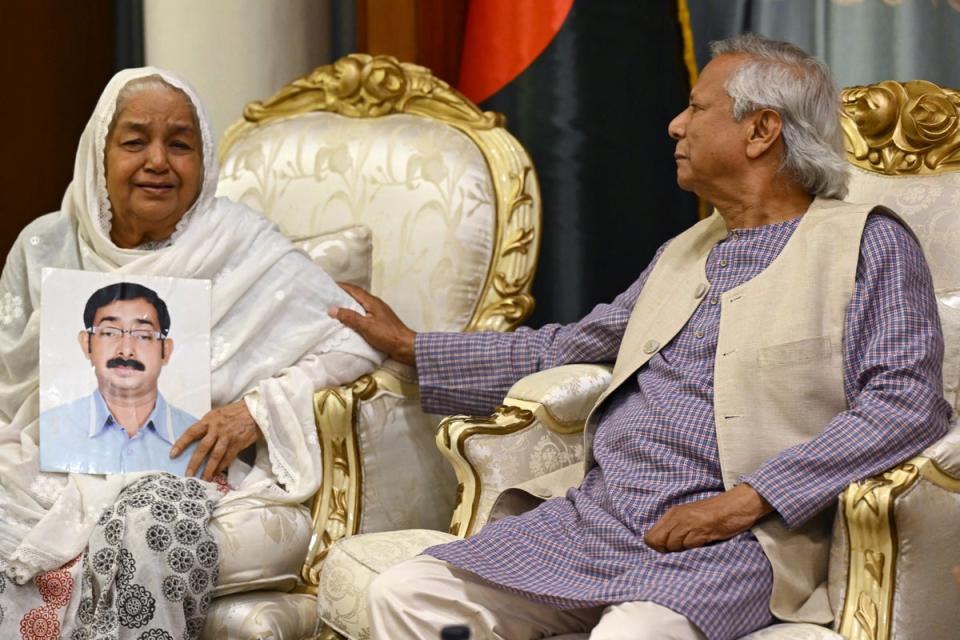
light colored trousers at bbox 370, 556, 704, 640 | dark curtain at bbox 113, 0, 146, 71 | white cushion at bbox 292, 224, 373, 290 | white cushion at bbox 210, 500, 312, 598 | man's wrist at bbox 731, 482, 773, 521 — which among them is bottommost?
white cushion at bbox 210, 500, 312, 598

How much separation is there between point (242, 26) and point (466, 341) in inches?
61.7

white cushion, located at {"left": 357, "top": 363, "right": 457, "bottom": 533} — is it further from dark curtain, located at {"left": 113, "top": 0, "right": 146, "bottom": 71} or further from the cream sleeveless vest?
dark curtain, located at {"left": 113, "top": 0, "right": 146, "bottom": 71}

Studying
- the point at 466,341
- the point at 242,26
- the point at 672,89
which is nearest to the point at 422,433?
the point at 466,341

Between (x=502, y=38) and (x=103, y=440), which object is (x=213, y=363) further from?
(x=502, y=38)

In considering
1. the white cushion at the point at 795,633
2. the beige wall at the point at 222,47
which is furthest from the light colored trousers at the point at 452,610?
the beige wall at the point at 222,47

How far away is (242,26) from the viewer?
3920 millimetres

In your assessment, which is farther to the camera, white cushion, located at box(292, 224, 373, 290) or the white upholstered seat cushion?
the white upholstered seat cushion

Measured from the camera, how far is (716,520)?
2037mm

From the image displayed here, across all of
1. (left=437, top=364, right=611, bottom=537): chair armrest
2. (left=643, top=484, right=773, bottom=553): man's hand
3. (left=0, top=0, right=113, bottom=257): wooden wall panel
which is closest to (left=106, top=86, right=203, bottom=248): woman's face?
(left=437, top=364, right=611, bottom=537): chair armrest

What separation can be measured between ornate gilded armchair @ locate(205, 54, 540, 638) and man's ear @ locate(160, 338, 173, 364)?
0.95ft

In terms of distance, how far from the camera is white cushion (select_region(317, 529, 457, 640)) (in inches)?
88.7

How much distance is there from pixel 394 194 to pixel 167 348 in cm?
77

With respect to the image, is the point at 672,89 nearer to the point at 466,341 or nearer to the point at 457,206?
the point at 457,206

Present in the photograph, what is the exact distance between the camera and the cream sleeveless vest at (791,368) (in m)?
2.05
